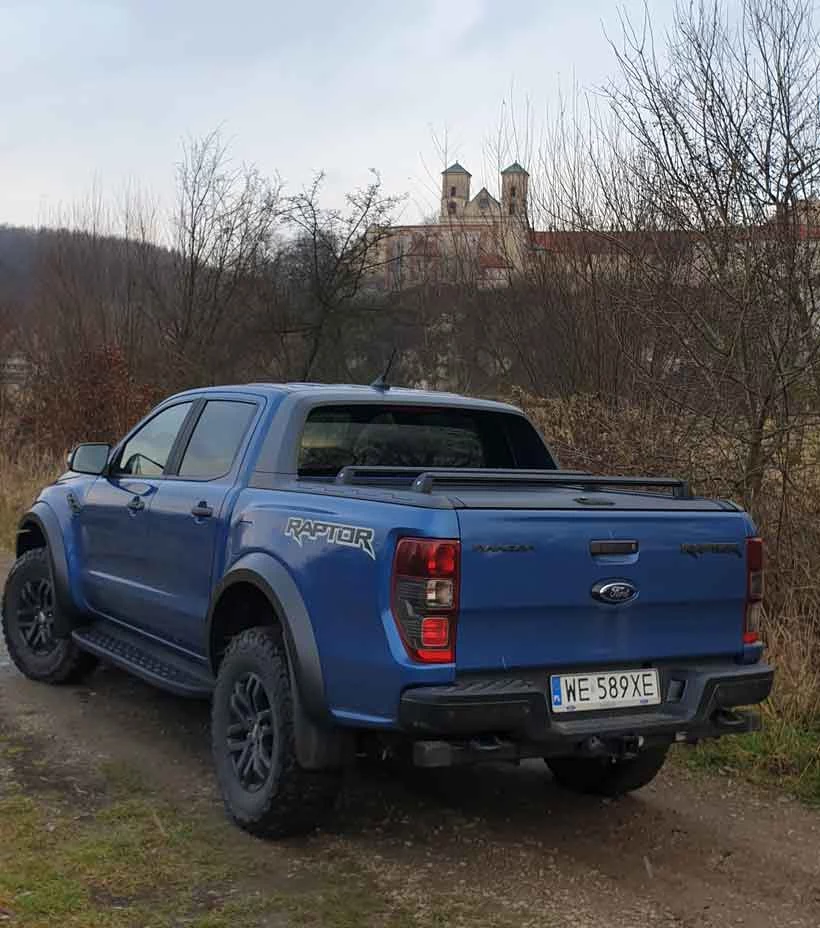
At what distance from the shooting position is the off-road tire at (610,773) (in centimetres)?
457

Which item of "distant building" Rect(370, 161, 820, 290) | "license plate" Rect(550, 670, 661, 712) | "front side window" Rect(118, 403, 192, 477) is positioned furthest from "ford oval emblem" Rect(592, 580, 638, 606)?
"distant building" Rect(370, 161, 820, 290)

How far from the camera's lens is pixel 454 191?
35.6 ft

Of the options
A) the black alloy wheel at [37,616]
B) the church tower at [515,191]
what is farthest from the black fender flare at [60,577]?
the church tower at [515,191]

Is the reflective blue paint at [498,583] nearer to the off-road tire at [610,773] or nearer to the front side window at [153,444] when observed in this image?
the off-road tire at [610,773]

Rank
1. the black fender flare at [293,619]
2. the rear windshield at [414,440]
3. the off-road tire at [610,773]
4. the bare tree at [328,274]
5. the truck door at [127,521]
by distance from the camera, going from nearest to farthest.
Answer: the black fender flare at [293,619]
the off-road tire at [610,773]
the rear windshield at [414,440]
the truck door at [127,521]
the bare tree at [328,274]

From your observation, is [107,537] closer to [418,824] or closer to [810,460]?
[418,824]

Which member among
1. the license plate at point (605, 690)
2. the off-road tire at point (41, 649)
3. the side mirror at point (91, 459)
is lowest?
the off-road tire at point (41, 649)

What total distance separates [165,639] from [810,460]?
386 cm

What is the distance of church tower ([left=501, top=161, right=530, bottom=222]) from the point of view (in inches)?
396

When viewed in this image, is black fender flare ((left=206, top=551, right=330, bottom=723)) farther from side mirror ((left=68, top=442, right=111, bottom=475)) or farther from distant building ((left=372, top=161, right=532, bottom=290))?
distant building ((left=372, top=161, right=532, bottom=290))

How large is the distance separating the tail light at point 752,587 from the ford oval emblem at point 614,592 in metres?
0.55

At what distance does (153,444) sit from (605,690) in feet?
9.34

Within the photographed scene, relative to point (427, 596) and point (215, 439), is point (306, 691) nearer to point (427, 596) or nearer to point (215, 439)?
point (427, 596)

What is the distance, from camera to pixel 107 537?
560 cm
